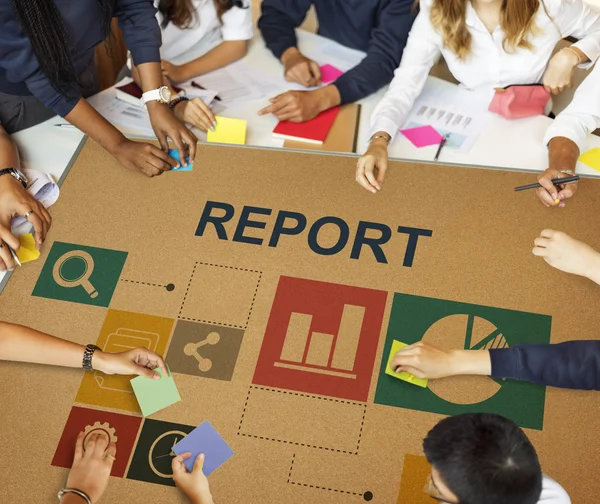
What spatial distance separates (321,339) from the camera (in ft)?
5.00

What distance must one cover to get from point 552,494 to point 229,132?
1208 millimetres

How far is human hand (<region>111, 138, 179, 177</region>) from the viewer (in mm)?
1857

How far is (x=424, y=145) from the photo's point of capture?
1922 mm

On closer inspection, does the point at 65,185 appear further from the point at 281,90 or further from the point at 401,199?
the point at 401,199

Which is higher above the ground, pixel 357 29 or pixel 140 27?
pixel 357 29

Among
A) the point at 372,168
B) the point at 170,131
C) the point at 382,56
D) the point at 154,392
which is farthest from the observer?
the point at 382,56

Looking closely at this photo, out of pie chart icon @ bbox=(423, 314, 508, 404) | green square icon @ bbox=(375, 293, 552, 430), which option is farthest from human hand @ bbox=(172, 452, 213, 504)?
pie chart icon @ bbox=(423, 314, 508, 404)

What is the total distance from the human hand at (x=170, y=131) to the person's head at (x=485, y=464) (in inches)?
43.7

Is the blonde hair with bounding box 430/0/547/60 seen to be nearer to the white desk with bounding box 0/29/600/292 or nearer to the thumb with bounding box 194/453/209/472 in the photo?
the white desk with bounding box 0/29/600/292

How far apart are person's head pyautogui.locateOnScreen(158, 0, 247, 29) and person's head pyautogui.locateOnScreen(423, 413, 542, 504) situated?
158 centimetres

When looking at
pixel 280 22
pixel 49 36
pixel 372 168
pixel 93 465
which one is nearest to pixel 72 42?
pixel 49 36

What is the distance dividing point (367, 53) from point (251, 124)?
0.45 metres

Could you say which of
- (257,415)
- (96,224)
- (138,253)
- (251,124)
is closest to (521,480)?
(257,415)

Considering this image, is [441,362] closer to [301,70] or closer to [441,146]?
[441,146]
